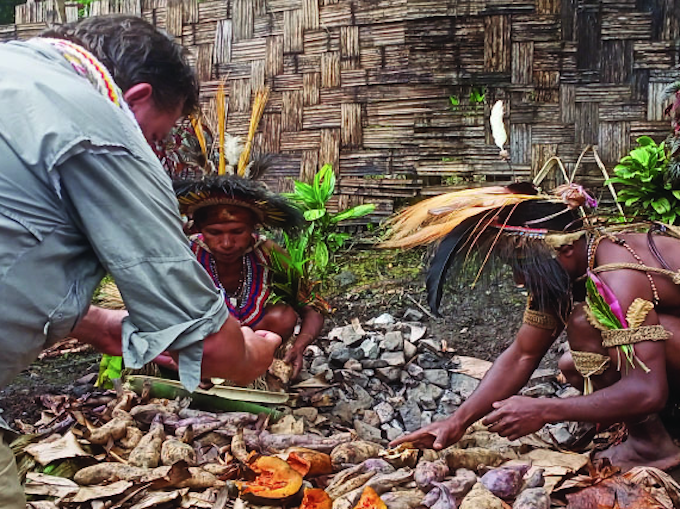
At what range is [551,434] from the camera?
285 centimetres

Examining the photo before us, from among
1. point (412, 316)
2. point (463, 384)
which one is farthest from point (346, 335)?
point (463, 384)

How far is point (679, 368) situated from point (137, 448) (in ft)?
6.64

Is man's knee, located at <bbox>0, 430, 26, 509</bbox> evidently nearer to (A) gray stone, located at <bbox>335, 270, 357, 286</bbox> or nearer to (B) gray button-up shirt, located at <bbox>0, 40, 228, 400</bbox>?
(B) gray button-up shirt, located at <bbox>0, 40, 228, 400</bbox>

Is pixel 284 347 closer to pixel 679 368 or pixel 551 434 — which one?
pixel 551 434

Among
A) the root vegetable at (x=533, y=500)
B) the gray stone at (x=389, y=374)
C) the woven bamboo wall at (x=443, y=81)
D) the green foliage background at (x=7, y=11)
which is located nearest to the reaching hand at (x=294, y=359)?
the gray stone at (x=389, y=374)

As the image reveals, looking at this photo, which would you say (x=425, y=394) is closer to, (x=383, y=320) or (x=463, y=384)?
(x=463, y=384)

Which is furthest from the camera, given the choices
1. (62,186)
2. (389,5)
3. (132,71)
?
(389,5)

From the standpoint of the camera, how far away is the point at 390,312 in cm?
478

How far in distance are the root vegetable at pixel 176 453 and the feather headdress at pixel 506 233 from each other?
1062 mm

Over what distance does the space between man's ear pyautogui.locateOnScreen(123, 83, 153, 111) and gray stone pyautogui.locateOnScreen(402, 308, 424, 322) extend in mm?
3294

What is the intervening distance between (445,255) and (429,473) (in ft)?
2.61

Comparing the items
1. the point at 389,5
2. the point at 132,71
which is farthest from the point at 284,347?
the point at 389,5

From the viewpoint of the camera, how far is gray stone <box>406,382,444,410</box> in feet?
10.6

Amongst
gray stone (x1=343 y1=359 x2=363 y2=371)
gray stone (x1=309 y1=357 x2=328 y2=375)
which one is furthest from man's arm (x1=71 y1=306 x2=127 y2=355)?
gray stone (x1=343 y1=359 x2=363 y2=371)
